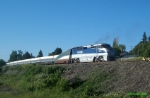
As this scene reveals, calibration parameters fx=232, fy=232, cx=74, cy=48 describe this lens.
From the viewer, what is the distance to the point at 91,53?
96.3 ft

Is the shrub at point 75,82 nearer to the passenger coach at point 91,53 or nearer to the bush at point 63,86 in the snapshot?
the bush at point 63,86

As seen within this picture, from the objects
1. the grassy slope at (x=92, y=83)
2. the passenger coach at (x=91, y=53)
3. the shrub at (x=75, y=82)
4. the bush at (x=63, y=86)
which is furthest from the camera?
the passenger coach at (x=91, y=53)

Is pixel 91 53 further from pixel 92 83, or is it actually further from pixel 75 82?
pixel 92 83

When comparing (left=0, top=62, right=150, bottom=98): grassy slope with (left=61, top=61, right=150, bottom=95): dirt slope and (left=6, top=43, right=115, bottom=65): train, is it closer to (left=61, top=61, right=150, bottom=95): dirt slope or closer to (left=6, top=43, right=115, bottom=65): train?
(left=61, top=61, right=150, bottom=95): dirt slope

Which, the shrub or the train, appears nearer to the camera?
the shrub

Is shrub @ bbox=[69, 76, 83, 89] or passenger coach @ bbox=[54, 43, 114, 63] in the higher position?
passenger coach @ bbox=[54, 43, 114, 63]

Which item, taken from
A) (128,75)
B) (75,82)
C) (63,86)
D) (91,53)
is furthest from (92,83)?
(91,53)

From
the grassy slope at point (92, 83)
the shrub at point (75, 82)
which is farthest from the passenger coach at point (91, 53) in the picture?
the shrub at point (75, 82)

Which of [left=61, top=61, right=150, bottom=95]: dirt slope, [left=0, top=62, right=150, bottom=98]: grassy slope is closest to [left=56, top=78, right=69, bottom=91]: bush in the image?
[left=0, top=62, right=150, bottom=98]: grassy slope

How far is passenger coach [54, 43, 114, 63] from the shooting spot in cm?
2796

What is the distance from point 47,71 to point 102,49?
7105 mm

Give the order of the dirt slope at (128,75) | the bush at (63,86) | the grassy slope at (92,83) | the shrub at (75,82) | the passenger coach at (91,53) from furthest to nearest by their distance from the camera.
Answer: the passenger coach at (91,53), the shrub at (75,82), the bush at (63,86), the grassy slope at (92,83), the dirt slope at (128,75)

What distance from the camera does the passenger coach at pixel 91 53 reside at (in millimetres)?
27959

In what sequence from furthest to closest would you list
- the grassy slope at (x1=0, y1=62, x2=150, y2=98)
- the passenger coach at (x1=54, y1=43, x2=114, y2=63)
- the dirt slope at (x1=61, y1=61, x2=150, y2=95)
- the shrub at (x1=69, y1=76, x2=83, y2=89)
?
1. the passenger coach at (x1=54, y1=43, x2=114, y2=63)
2. the shrub at (x1=69, y1=76, x2=83, y2=89)
3. the grassy slope at (x1=0, y1=62, x2=150, y2=98)
4. the dirt slope at (x1=61, y1=61, x2=150, y2=95)
